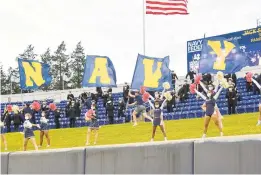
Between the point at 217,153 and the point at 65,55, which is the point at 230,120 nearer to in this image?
the point at 217,153

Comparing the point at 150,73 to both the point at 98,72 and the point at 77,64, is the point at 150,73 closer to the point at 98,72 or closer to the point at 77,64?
the point at 98,72

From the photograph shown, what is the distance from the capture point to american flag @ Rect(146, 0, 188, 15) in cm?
3003

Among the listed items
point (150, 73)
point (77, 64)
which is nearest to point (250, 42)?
point (150, 73)

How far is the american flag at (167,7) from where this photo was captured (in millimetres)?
30031

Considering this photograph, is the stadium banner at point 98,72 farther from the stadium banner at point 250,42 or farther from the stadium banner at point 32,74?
the stadium banner at point 250,42

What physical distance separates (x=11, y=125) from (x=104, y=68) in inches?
429

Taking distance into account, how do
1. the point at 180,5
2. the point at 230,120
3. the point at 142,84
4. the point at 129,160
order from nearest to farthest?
the point at 129,160 < the point at 230,120 < the point at 142,84 < the point at 180,5

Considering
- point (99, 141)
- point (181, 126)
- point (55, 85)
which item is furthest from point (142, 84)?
point (55, 85)

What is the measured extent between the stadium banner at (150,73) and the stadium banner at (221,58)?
7.54ft

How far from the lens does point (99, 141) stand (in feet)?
75.7

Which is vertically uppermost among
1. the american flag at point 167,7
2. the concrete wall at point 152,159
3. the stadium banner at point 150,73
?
the american flag at point 167,7

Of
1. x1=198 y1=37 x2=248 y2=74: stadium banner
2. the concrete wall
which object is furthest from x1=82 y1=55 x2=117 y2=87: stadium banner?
the concrete wall

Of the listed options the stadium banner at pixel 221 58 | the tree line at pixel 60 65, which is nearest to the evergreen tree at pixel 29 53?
the tree line at pixel 60 65

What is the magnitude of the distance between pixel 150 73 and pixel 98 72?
3.93 m
